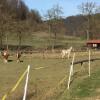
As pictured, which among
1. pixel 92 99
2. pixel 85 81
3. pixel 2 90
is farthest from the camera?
pixel 85 81

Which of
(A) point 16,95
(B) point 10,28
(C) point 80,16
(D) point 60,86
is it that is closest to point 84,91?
(D) point 60,86

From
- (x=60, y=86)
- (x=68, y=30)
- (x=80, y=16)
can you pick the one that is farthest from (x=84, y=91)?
(x=68, y=30)

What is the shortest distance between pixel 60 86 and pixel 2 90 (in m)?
2.50

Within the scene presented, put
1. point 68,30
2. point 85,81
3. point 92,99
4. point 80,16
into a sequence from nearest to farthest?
1. point 92,99
2. point 85,81
3. point 80,16
4. point 68,30

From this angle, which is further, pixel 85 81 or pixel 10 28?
pixel 10 28

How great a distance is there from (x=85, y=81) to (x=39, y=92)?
15.6ft

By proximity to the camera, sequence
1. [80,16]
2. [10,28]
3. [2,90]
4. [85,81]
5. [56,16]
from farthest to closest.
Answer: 1. [80,16]
2. [56,16]
3. [10,28]
4. [85,81]
5. [2,90]

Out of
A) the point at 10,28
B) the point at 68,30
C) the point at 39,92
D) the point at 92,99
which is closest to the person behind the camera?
the point at 92,99

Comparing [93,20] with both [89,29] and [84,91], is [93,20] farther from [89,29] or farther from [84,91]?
[84,91]

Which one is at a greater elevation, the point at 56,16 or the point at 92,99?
the point at 56,16

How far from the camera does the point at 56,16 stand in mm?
92875

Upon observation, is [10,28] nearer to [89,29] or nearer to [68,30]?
[89,29]

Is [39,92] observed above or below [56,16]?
below

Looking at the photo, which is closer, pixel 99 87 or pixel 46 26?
pixel 99 87
